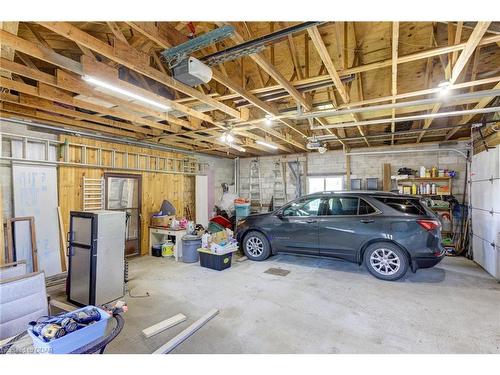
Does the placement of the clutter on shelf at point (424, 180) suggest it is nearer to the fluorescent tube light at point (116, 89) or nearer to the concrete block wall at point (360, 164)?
the concrete block wall at point (360, 164)

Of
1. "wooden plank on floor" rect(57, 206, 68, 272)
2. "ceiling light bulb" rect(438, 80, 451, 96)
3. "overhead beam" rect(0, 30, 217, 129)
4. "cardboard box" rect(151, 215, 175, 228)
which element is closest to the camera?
"overhead beam" rect(0, 30, 217, 129)

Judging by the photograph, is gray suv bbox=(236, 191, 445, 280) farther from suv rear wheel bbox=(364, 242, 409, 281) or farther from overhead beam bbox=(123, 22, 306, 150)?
overhead beam bbox=(123, 22, 306, 150)

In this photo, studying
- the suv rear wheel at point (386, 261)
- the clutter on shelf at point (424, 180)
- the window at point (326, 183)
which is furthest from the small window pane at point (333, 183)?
the suv rear wheel at point (386, 261)

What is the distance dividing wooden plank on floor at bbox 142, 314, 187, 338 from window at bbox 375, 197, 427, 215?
145 inches

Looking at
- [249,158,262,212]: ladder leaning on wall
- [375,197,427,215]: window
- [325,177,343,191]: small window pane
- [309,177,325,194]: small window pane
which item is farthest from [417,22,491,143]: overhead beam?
[249,158,262,212]: ladder leaning on wall

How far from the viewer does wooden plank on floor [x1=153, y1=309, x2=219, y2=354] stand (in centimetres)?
236

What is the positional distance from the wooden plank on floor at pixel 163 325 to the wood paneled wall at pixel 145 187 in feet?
10.2

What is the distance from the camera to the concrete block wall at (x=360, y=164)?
650cm

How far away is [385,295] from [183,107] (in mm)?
4000

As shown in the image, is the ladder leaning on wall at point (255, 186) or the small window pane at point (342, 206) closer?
Answer: the small window pane at point (342, 206)

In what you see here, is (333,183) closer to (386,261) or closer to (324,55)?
(386,261)

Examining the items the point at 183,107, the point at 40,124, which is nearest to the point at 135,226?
the point at 40,124

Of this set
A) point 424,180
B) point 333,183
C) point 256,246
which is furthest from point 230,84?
point 424,180

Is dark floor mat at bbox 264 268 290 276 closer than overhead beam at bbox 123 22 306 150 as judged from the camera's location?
No
